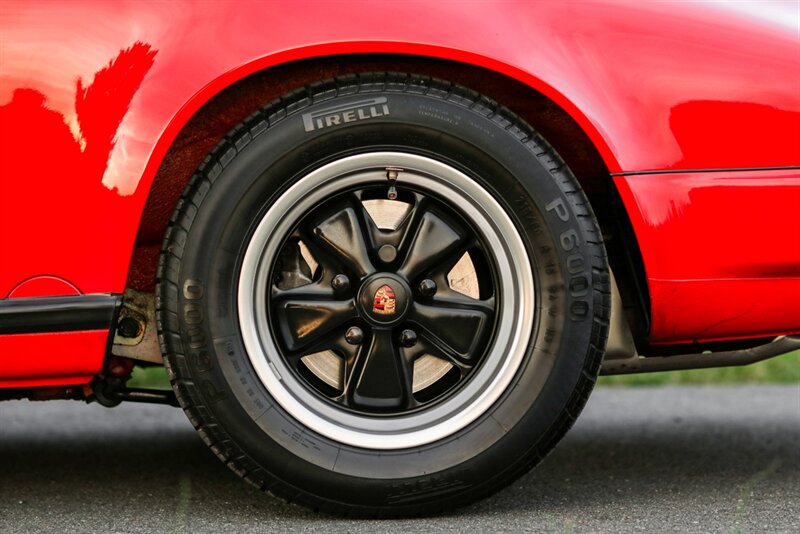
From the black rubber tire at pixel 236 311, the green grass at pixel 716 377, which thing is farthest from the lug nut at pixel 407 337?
the green grass at pixel 716 377

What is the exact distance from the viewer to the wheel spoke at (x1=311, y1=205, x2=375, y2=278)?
2295mm

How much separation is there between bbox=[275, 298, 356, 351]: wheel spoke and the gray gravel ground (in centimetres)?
38

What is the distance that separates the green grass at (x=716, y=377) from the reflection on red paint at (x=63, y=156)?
2.45 meters

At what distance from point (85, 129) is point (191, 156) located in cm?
26

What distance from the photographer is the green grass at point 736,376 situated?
4602mm

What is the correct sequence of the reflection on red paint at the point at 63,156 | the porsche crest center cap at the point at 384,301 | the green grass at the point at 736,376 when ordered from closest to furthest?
the reflection on red paint at the point at 63,156
the porsche crest center cap at the point at 384,301
the green grass at the point at 736,376

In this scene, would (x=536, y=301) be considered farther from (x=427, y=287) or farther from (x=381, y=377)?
(x=381, y=377)

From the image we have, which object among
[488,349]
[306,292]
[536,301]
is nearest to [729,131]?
[536,301]

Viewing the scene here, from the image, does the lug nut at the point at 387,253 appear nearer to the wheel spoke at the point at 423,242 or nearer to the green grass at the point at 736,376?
the wheel spoke at the point at 423,242

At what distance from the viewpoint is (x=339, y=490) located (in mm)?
2217

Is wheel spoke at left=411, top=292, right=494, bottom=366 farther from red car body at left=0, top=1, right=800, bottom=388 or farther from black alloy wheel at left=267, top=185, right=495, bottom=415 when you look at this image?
red car body at left=0, top=1, right=800, bottom=388

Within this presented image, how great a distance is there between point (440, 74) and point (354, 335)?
1.94ft

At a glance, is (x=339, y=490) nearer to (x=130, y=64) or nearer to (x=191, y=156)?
(x=191, y=156)

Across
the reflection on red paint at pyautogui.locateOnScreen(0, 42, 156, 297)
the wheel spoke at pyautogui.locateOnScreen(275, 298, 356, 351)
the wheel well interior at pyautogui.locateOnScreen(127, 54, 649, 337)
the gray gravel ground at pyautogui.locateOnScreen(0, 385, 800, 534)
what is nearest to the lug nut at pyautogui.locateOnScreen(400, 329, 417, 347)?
the wheel spoke at pyautogui.locateOnScreen(275, 298, 356, 351)
